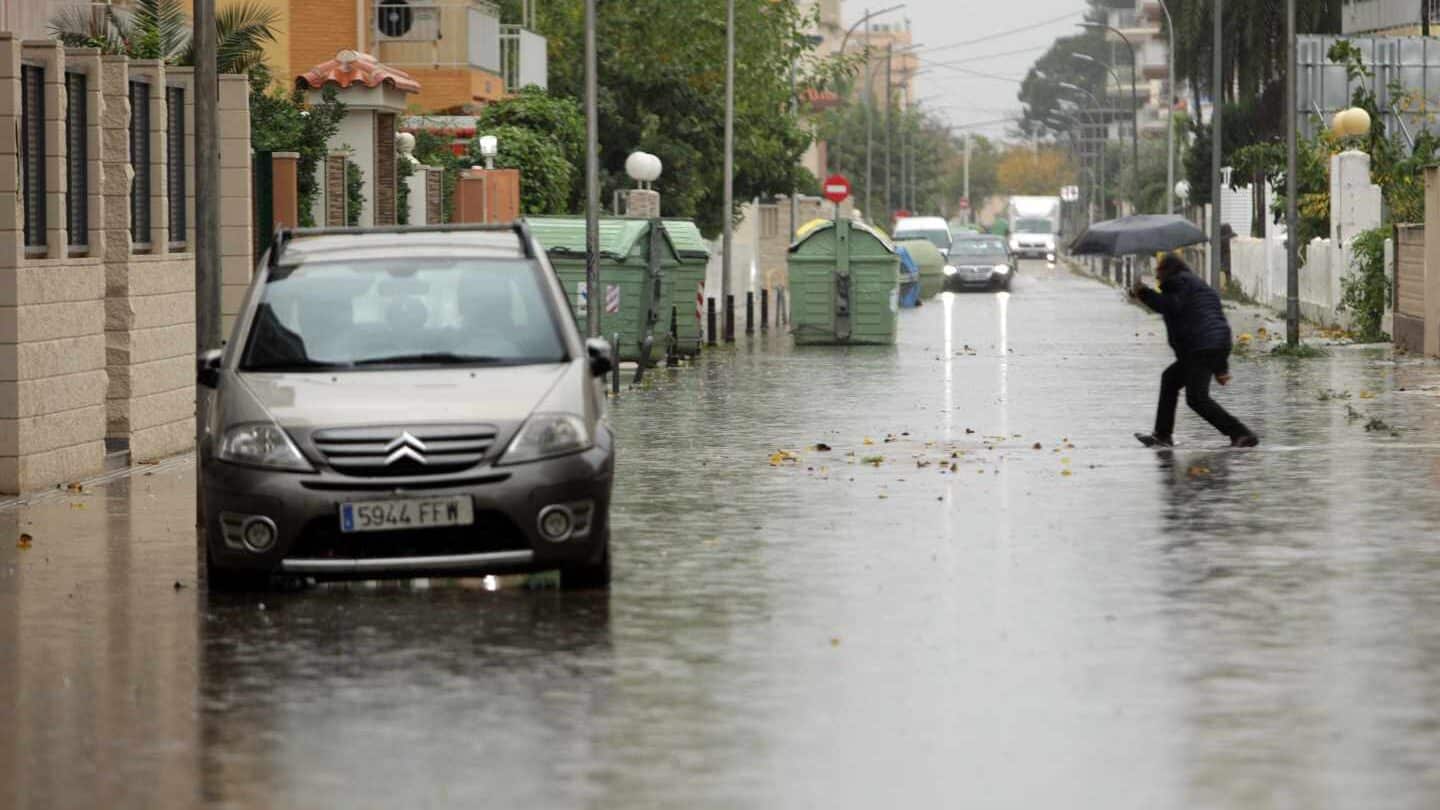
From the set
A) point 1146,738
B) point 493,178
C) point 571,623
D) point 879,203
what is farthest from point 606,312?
point 879,203

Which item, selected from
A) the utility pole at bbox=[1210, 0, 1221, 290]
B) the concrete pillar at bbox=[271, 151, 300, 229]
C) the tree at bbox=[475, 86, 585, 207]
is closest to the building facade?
the concrete pillar at bbox=[271, 151, 300, 229]

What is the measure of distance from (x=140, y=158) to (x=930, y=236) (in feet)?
220

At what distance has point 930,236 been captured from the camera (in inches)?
3428

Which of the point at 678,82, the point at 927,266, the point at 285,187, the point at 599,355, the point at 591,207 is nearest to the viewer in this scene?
the point at 599,355

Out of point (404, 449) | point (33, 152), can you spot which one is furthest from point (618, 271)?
point (404, 449)

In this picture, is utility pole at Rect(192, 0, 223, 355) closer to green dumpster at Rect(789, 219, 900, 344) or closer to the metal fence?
green dumpster at Rect(789, 219, 900, 344)

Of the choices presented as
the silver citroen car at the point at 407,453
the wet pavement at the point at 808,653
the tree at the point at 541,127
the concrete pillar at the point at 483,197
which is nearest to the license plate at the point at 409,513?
the silver citroen car at the point at 407,453

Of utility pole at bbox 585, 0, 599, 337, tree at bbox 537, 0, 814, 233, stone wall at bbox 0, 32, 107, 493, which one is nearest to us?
stone wall at bbox 0, 32, 107, 493

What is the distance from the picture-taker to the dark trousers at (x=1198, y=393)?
21.5m

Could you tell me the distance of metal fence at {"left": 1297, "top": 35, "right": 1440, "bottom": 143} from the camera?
198ft

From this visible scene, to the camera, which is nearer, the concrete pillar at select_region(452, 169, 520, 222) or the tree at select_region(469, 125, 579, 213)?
the concrete pillar at select_region(452, 169, 520, 222)

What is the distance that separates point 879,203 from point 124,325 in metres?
122

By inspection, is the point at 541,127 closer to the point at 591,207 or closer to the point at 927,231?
the point at 591,207

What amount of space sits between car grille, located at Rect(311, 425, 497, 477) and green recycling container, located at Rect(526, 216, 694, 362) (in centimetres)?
2232
